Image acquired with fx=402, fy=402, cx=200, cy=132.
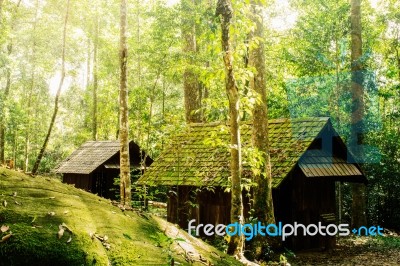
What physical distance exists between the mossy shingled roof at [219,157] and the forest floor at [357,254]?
2745 millimetres

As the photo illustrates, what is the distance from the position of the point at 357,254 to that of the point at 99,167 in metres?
14.8

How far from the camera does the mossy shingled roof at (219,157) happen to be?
12412 mm

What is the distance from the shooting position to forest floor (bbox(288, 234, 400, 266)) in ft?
38.7

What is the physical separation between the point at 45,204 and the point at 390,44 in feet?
75.1

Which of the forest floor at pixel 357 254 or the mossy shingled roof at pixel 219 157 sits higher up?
the mossy shingled roof at pixel 219 157

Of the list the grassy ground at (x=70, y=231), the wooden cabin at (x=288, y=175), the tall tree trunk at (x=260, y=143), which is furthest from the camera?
the wooden cabin at (x=288, y=175)

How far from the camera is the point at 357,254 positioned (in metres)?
13.2

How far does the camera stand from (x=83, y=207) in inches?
124

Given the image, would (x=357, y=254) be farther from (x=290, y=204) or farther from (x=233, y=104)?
(x=233, y=104)

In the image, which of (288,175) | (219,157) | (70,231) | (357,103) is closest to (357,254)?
(288,175)

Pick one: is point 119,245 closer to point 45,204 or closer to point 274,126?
point 45,204

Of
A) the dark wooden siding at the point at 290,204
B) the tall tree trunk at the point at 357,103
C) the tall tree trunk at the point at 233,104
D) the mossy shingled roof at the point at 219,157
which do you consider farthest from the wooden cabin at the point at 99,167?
the tall tree trunk at the point at 233,104

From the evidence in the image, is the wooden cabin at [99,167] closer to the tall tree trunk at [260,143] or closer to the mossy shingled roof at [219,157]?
the mossy shingled roof at [219,157]

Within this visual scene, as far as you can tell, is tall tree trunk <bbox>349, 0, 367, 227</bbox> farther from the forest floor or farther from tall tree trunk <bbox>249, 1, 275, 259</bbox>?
tall tree trunk <bbox>249, 1, 275, 259</bbox>
